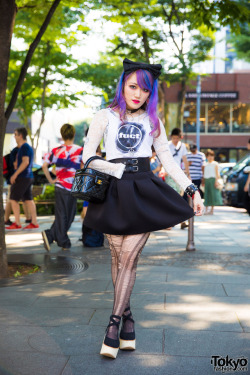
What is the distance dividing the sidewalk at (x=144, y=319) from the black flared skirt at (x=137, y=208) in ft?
2.68

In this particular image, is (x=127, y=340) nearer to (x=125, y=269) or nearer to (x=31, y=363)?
(x=125, y=269)

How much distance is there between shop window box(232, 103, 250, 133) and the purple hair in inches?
1638

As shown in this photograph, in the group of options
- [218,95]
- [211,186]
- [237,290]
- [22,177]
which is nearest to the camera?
[237,290]

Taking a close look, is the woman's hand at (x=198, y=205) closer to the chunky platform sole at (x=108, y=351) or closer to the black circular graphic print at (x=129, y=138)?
the black circular graphic print at (x=129, y=138)

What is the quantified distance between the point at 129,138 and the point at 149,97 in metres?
0.34

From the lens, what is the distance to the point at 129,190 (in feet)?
11.5

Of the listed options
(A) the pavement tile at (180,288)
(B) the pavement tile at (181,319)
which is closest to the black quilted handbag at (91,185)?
(B) the pavement tile at (181,319)

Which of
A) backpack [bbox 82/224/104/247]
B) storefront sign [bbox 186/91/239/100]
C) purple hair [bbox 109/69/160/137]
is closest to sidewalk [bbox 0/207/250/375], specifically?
backpack [bbox 82/224/104/247]

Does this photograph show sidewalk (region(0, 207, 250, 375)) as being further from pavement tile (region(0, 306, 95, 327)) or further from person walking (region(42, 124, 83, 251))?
person walking (region(42, 124, 83, 251))

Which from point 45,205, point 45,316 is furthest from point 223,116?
point 45,316

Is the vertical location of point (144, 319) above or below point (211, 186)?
below

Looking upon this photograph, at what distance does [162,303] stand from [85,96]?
14738mm

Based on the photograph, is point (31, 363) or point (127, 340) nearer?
point (31, 363)

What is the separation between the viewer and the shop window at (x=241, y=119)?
44000 mm
